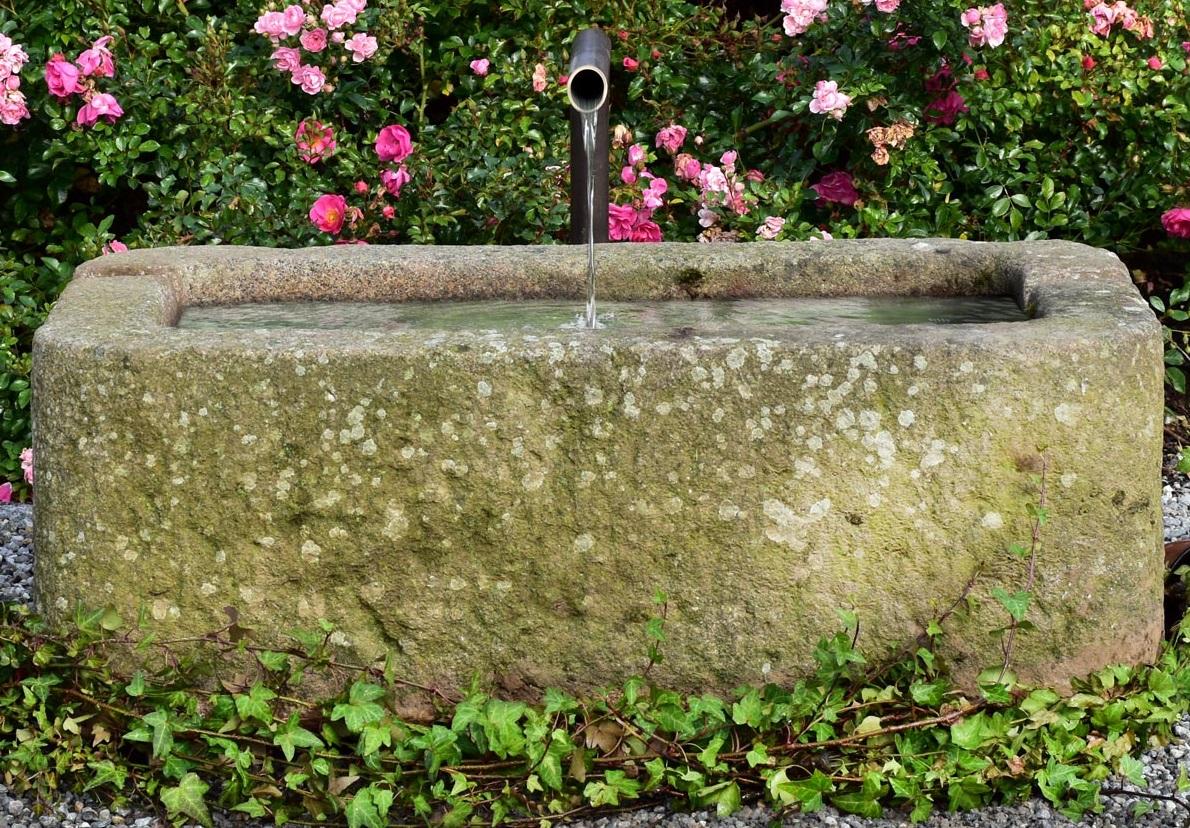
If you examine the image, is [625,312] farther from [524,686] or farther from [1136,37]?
[1136,37]

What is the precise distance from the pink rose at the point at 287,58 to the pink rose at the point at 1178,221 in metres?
2.44

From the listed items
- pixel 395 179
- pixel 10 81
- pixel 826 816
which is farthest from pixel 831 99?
pixel 826 816

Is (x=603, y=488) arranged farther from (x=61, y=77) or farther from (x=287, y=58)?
(x=61, y=77)

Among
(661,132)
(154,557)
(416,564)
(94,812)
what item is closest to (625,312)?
(416,564)

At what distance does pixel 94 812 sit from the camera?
2379 millimetres

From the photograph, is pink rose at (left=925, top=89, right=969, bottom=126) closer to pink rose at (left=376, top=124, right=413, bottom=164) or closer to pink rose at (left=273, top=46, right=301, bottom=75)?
pink rose at (left=376, top=124, right=413, bottom=164)

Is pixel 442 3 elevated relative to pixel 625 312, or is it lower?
elevated

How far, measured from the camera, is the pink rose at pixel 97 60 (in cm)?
413

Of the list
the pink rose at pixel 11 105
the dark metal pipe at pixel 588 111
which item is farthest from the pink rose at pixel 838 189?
the pink rose at pixel 11 105

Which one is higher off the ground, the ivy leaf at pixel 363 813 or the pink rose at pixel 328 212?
the pink rose at pixel 328 212

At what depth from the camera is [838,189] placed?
14.1 ft

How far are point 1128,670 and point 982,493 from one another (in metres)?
0.42

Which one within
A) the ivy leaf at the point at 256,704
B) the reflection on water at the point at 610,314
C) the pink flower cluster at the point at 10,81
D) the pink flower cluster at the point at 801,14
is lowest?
the ivy leaf at the point at 256,704

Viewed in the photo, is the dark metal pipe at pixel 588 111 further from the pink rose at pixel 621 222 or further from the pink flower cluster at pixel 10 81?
the pink flower cluster at pixel 10 81
